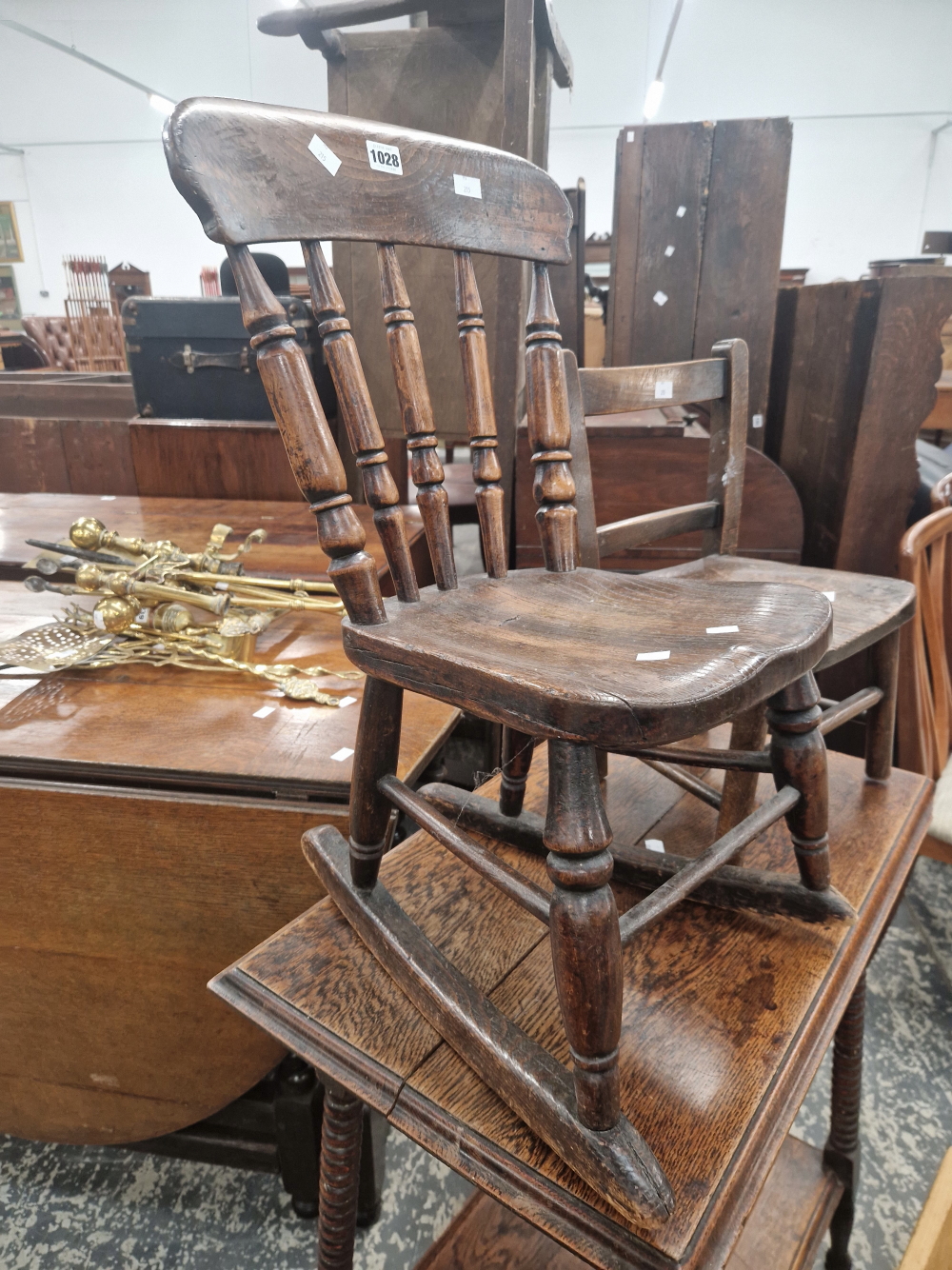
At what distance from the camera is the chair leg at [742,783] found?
3.11 ft

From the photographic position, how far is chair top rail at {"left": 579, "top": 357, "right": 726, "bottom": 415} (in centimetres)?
103

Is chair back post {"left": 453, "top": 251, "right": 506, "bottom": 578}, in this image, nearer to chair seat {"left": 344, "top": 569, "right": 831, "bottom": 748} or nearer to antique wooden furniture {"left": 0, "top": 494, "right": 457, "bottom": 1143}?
chair seat {"left": 344, "top": 569, "right": 831, "bottom": 748}

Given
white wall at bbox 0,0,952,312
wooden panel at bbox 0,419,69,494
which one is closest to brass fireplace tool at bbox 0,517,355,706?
wooden panel at bbox 0,419,69,494

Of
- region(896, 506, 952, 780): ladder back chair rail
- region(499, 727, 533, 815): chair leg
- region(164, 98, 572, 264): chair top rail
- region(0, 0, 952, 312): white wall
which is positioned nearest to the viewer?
region(164, 98, 572, 264): chair top rail

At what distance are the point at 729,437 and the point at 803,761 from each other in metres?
0.62

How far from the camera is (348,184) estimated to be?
757 millimetres

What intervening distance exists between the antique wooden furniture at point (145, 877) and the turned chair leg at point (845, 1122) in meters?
0.64

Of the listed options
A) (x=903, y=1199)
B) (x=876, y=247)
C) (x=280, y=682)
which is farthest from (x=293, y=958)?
(x=876, y=247)

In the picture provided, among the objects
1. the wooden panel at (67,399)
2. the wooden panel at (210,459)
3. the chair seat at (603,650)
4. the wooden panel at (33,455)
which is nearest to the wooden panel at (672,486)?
the wooden panel at (210,459)

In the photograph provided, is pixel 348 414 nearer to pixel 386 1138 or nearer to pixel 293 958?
pixel 293 958

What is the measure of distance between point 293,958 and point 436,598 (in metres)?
0.38

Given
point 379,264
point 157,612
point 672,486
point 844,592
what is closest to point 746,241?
point 672,486

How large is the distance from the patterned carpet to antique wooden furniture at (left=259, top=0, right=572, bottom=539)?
1362 mm

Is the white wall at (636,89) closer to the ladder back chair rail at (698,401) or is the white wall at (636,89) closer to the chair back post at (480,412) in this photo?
the ladder back chair rail at (698,401)
